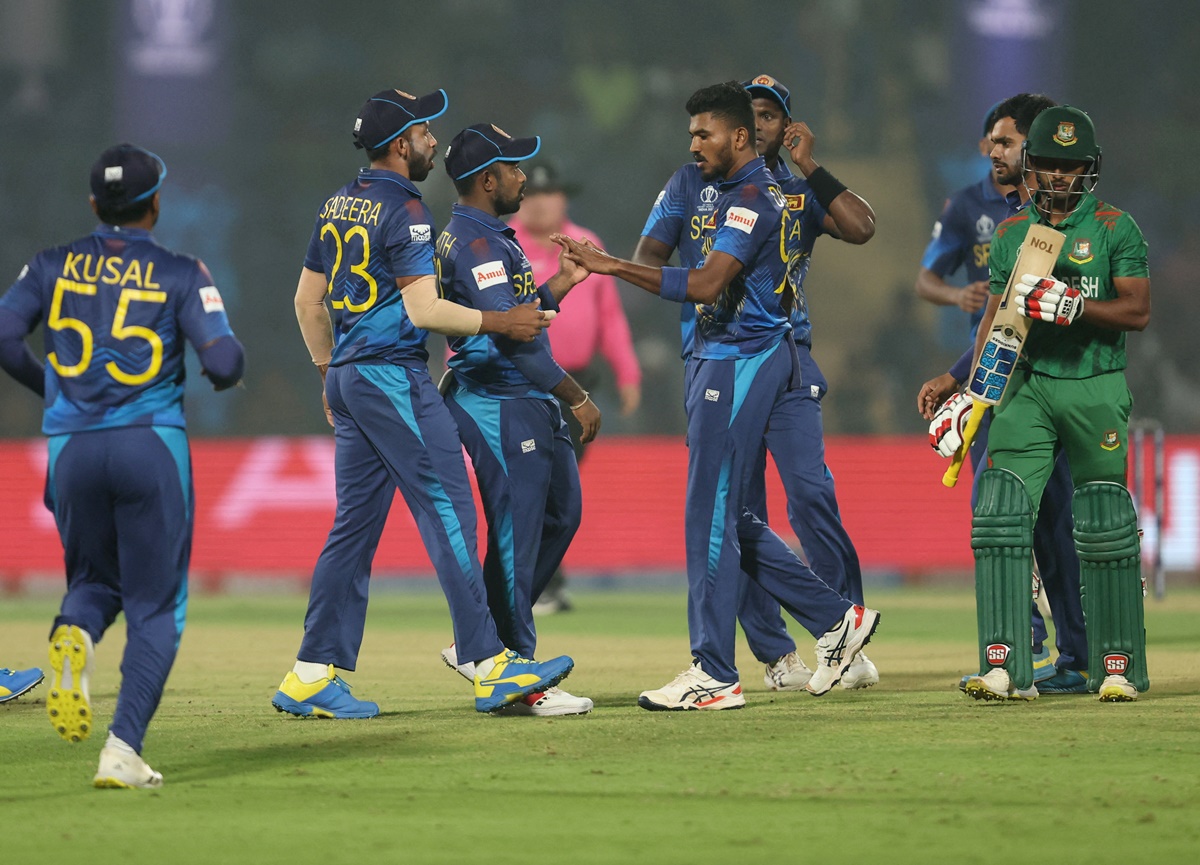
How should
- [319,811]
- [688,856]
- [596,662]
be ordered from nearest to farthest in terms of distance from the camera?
[688,856] < [319,811] < [596,662]

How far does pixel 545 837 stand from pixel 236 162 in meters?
18.2

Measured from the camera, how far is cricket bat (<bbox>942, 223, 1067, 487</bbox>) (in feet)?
21.7

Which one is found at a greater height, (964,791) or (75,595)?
(75,595)

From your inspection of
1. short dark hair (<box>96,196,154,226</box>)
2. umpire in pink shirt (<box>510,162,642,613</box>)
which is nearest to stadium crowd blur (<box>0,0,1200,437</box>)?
umpire in pink shirt (<box>510,162,642,613</box>)

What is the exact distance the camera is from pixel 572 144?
21.9 m

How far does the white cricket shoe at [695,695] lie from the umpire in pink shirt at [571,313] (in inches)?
215

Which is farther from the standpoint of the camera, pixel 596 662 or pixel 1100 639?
pixel 596 662

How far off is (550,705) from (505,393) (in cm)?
121

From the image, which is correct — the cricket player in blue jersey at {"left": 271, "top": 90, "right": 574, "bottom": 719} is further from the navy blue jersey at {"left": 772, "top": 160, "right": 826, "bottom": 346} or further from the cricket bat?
the cricket bat

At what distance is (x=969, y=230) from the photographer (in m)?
9.02

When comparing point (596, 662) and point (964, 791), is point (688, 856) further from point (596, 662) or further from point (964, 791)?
point (596, 662)

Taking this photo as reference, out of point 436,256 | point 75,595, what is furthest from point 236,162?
point 75,595

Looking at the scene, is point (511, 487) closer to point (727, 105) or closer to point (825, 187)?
point (727, 105)

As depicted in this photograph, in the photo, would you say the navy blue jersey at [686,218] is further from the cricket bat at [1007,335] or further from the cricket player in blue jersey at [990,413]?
the cricket bat at [1007,335]
